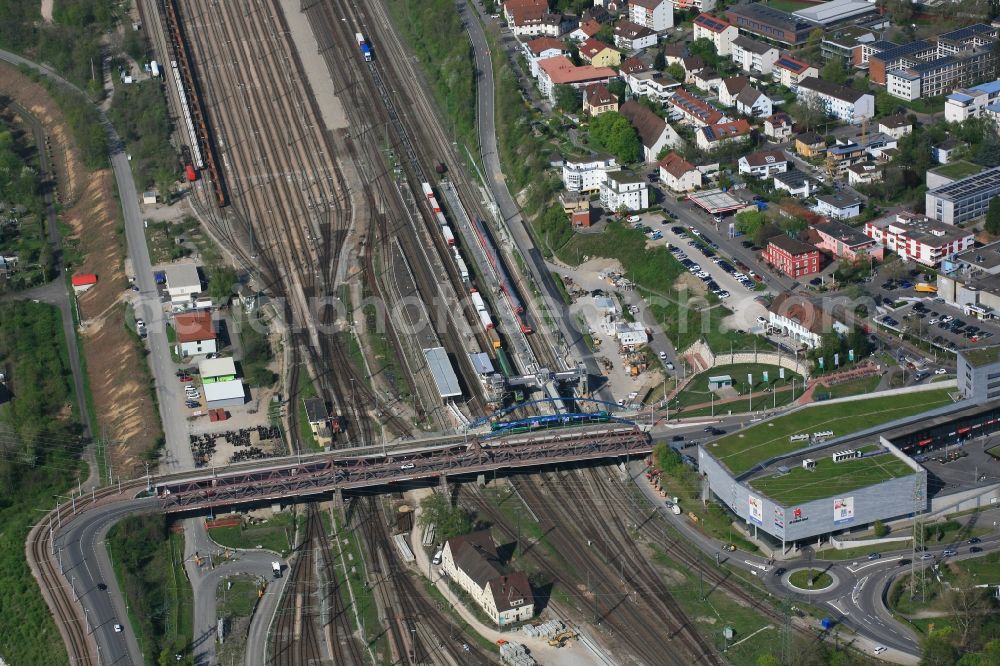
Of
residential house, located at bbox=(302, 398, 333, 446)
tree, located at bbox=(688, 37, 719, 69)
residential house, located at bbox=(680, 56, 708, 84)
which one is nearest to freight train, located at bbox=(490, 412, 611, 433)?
residential house, located at bbox=(302, 398, 333, 446)

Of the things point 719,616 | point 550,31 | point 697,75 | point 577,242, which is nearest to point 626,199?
point 577,242

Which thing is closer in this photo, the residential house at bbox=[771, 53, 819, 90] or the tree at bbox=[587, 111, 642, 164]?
the tree at bbox=[587, 111, 642, 164]

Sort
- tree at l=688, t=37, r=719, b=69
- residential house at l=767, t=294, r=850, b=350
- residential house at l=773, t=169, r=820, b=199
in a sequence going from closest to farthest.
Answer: residential house at l=767, t=294, r=850, b=350
residential house at l=773, t=169, r=820, b=199
tree at l=688, t=37, r=719, b=69

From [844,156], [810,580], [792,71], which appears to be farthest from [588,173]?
[810,580]

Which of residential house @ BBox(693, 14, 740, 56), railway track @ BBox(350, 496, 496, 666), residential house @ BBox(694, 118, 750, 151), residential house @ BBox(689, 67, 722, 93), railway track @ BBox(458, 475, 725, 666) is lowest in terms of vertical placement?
railway track @ BBox(458, 475, 725, 666)

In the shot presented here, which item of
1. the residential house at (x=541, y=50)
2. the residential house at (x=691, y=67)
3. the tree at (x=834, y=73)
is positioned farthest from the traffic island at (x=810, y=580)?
the residential house at (x=541, y=50)

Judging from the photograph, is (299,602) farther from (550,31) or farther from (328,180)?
(550,31)

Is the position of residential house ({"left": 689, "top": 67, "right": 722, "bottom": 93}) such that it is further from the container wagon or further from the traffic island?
the traffic island
